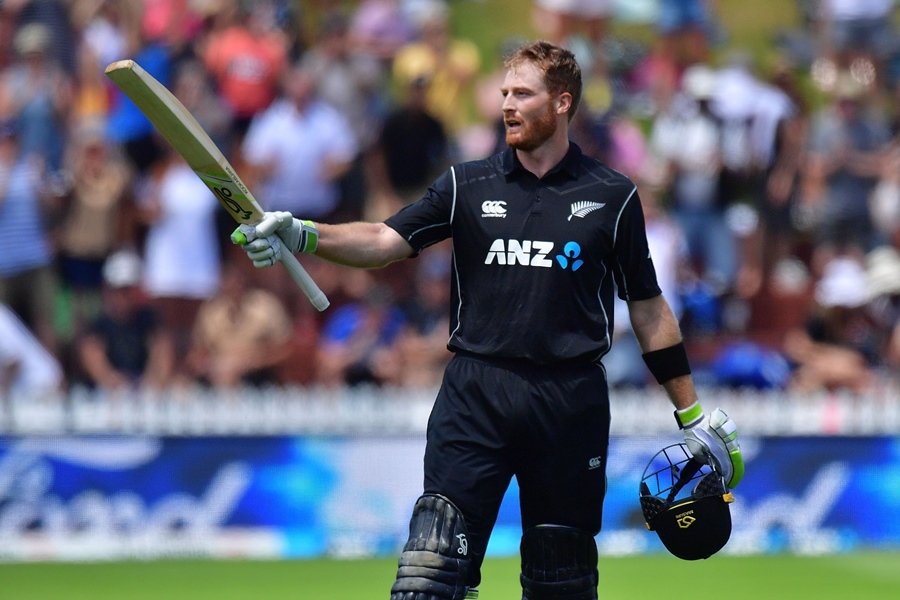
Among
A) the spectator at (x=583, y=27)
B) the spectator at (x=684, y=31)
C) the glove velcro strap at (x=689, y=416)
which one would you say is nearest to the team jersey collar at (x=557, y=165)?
the glove velcro strap at (x=689, y=416)

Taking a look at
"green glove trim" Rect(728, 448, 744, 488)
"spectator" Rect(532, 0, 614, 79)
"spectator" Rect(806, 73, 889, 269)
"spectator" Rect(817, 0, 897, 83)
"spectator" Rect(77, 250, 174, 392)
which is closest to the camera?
"green glove trim" Rect(728, 448, 744, 488)

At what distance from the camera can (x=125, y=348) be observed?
1090 centimetres

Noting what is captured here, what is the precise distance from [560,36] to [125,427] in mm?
5287

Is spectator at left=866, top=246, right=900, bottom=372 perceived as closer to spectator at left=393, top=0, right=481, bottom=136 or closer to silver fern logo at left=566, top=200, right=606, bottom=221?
spectator at left=393, top=0, right=481, bottom=136

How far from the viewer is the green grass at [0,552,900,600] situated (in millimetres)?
8797

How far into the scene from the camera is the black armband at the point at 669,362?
5879 mm

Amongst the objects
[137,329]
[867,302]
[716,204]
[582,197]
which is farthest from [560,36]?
[582,197]

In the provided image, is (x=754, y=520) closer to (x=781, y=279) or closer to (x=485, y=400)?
(x=781, y=279)

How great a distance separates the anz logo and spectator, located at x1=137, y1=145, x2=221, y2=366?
585 centimetres

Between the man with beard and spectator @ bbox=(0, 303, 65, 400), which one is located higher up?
spectator @ bbox=(0, 303, 65, 400)

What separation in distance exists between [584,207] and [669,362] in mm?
697

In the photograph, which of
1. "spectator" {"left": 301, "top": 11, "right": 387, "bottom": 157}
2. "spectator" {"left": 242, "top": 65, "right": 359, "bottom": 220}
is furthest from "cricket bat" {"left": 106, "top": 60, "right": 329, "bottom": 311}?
"spectator" {"left": 301, "top": 11, "right": 387, "bottom": 157}

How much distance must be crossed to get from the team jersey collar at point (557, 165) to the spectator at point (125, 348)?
220 inches

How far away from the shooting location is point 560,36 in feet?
43.4
